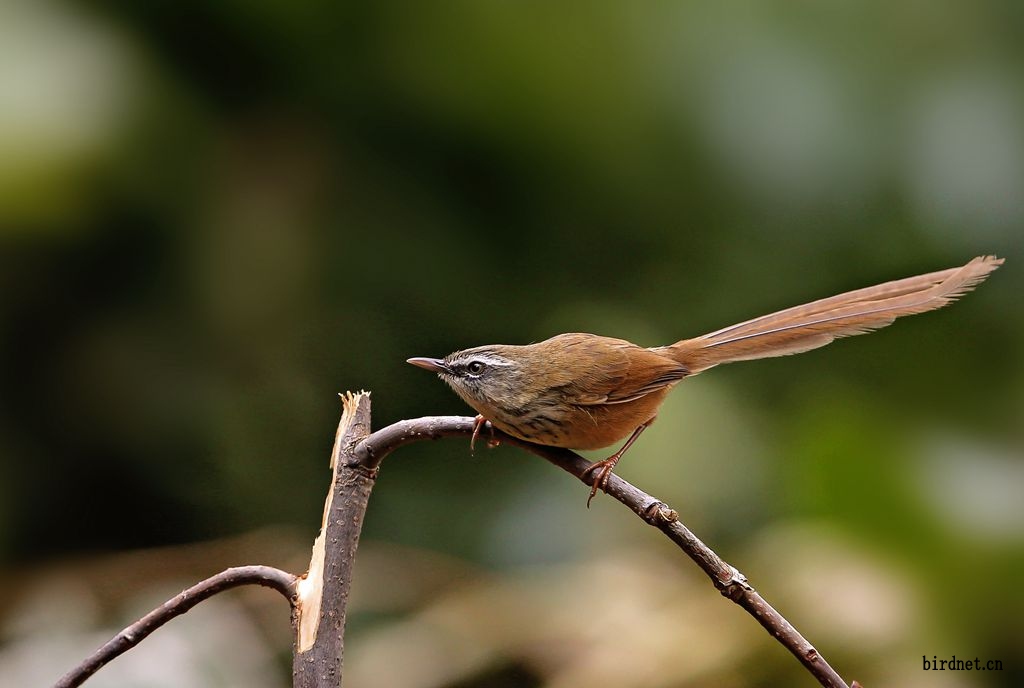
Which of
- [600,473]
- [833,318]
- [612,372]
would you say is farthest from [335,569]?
[833,318]

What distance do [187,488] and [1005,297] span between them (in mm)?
2728

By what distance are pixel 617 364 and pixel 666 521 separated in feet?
1.51

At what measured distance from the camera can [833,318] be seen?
1479 millimetres

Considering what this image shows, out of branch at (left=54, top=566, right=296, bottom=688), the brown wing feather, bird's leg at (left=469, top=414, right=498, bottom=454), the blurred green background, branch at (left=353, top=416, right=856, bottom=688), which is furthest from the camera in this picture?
the blurred green background

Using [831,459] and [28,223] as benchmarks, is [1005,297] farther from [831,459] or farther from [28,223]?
[28,223]

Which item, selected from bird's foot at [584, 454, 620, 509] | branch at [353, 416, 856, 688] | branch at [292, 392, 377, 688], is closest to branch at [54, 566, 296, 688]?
branch at [292, 392, 377, 688]

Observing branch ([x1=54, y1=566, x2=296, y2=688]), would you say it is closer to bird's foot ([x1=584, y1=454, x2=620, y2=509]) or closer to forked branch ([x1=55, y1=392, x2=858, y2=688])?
forked branch ([x1=55, y1=392, x2=858, y2=688])

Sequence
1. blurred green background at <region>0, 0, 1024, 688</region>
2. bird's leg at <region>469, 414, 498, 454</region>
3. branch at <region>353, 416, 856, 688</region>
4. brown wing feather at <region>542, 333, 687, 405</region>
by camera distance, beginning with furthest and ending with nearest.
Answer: blurred green background at <region>0, 0, 1024, 688</region> → brown wing feather at <region>542, 333, 687, 405</region> → bird's leg at <region>469, 414, 498, 454</region> → branch at <region>353, 416, 856, 688</region>

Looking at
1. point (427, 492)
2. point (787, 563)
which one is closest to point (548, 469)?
point (427, 492)

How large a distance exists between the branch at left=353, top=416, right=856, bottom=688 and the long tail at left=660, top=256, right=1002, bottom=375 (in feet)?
1.19

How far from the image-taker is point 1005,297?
123 inches

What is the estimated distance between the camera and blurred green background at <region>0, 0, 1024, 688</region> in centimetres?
287

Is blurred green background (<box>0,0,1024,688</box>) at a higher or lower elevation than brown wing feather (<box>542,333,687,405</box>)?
Result: higher

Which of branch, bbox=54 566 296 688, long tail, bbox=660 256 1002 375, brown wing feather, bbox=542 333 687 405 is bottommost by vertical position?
branch, bbox=54 566 296 688
